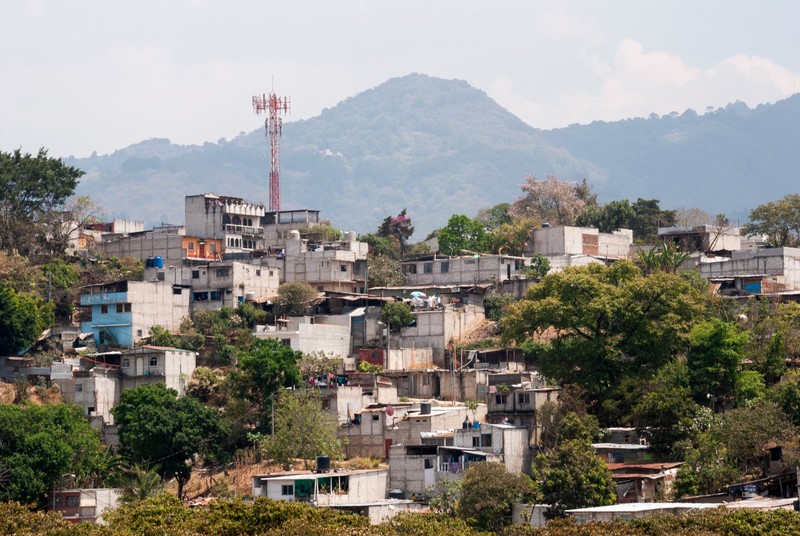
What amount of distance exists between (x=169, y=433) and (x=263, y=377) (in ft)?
13.0

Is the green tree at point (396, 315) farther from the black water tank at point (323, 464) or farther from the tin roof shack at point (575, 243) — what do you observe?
the black water tank at point (323, 464)

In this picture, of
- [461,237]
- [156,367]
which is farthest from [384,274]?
[156,367]

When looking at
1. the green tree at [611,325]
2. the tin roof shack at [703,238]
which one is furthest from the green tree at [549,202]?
the green tree at [611,325]

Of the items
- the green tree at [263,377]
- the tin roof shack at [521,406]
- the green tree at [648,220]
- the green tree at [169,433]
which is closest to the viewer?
the tin roof shack at [521,406]

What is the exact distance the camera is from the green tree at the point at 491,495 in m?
44.3

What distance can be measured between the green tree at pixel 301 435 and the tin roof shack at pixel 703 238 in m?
26.0

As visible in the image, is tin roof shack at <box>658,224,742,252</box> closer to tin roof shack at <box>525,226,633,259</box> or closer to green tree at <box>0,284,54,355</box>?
tin roof shack at <box>525,226,633,259</box>

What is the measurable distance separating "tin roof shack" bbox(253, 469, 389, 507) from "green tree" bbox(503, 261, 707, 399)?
26.2 feet

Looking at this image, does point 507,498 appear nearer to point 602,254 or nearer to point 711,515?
point 711,515

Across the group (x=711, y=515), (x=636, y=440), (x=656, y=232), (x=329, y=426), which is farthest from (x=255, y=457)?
(x=656, y=232)

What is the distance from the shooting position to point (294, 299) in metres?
66.0

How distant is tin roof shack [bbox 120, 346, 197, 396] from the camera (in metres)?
58.9

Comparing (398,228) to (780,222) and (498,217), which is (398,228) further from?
(780,222)

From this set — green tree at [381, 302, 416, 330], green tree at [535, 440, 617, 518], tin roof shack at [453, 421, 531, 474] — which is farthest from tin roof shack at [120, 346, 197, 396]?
green tree at [535, 440, 617, 518]
